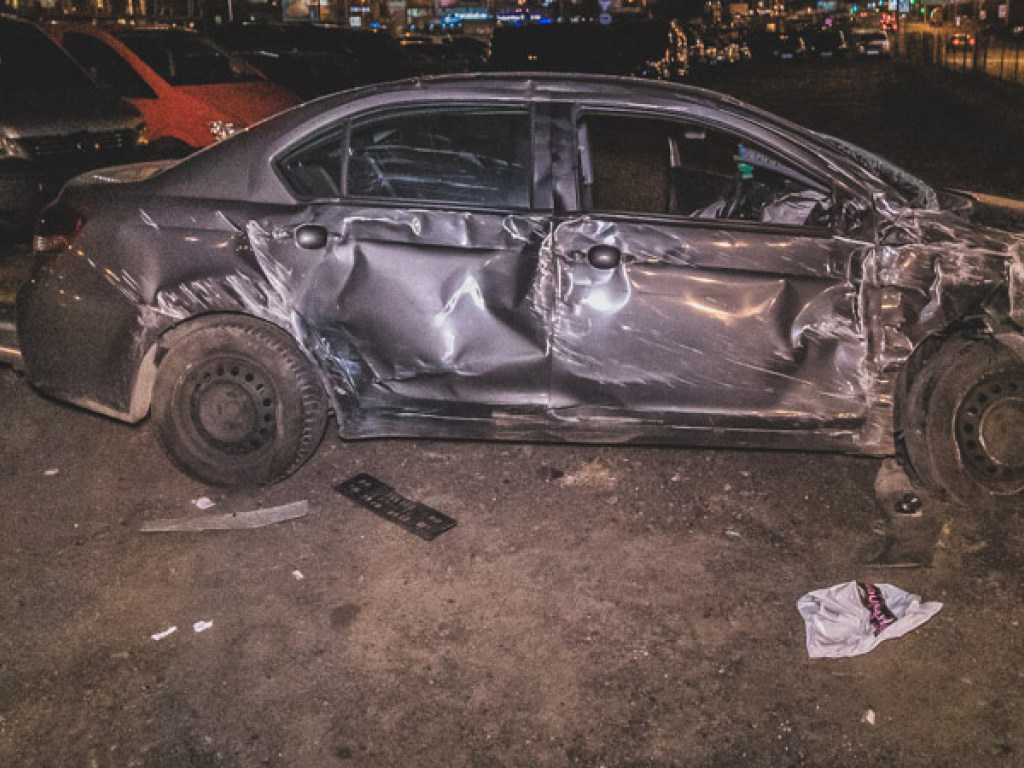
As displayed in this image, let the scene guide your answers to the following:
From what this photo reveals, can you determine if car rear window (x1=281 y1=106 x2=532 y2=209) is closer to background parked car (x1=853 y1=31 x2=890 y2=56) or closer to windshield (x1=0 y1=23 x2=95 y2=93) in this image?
windshield (x1=0 y1=23 x2=95 y2=93)

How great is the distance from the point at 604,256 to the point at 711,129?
74 centimetres

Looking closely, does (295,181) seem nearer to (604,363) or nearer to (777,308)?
(604,363)

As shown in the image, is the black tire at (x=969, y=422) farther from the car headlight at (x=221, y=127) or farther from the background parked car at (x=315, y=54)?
the background parked car at (x=315, y=54)

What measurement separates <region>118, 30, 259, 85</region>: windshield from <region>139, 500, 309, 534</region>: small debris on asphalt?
7960 millimetres

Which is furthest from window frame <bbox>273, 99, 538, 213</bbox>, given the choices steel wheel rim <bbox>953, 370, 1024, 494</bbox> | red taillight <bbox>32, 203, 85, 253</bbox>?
steel wheel rim <bbox>953, 370, 1024, 494</bbox>

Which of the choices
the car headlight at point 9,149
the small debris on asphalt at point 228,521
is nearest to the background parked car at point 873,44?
the car headlight at point 9,149

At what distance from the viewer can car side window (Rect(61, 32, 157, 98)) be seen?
1111 centimetres

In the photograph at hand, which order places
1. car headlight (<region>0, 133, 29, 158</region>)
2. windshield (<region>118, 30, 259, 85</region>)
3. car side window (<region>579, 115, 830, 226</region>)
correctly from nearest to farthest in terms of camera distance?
car side window (<region>579, 115, 830, 226</region>) < car headlight (<region>0, 133, 29, 158</region>) < windshield (<region>118, 30, 259, 85</region>)

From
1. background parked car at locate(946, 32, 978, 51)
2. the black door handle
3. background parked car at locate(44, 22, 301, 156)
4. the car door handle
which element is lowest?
the black door handle

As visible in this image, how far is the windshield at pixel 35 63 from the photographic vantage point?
9758 mm

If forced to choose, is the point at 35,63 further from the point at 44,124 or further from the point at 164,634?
the point at 164,634

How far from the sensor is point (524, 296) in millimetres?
4387

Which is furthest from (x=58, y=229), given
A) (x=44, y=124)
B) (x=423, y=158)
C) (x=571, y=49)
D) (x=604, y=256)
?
(x=571, y=49)

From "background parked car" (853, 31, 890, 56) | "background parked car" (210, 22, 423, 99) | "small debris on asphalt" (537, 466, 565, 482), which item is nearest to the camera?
"small debris on asphalt" (537, 466, 565, 482)
